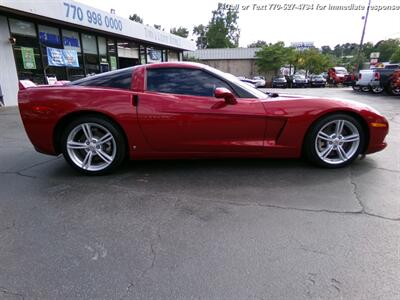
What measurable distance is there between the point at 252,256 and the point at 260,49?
43086mm

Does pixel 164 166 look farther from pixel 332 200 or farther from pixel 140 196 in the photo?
pixel 332 200

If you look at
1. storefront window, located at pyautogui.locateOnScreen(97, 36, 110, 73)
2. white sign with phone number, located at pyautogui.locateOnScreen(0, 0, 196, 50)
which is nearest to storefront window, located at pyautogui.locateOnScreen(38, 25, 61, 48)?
white sign with phone number, located at pyautogui.locateOnScreen(0, 0, 196, 50)

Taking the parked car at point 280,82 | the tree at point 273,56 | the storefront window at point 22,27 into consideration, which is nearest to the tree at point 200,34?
the tree at point 273,56

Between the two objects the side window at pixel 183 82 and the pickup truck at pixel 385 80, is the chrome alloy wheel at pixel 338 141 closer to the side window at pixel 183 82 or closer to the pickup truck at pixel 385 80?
the side window at pixel 183 82

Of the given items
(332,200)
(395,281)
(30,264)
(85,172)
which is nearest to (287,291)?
(395,281)

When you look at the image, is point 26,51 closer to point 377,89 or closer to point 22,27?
point 22,27

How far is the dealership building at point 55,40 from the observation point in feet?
35.2

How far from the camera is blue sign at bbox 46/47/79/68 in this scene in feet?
40.8

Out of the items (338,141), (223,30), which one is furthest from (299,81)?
(223,30)

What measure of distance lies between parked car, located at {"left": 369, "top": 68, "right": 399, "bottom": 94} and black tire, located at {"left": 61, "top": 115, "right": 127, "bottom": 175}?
15922 mm

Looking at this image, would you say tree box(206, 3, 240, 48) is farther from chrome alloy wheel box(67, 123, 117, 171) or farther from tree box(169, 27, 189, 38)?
chrome alloy wheel box(67, 123, 117, 171)

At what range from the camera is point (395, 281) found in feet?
6.00

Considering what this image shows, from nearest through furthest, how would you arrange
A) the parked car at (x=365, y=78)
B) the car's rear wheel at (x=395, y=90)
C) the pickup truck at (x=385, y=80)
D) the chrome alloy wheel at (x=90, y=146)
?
the chrome alloy wheel at (x=90, y=146), the car's rear wheel at (x=395, y=90), the pickup truck at (x=385, y=80), the parked car at (x=365, y=78)

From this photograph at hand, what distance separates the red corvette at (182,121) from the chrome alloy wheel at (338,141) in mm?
12
